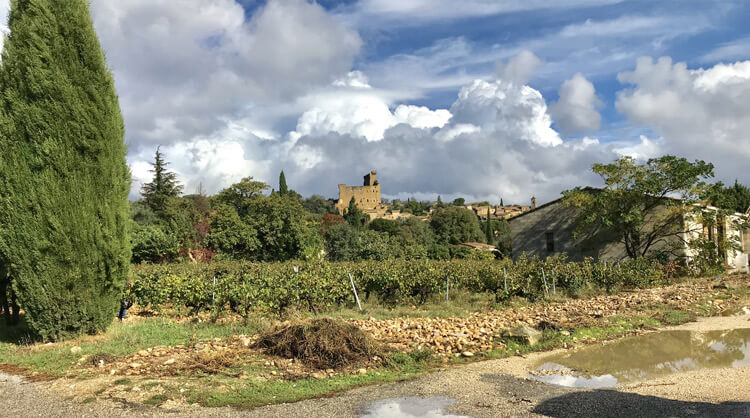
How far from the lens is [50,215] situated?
898cm

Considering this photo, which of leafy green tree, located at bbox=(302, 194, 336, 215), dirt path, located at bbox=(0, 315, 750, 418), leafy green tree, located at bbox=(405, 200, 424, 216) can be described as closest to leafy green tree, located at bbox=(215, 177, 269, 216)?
dirt path, located at bbox=(0, 315, 750, 418)

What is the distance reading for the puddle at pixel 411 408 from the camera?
5.62 meters

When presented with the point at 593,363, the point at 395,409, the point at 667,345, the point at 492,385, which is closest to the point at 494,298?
the point at 667,345

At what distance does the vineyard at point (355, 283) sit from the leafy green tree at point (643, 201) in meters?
2.50

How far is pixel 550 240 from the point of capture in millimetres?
26828

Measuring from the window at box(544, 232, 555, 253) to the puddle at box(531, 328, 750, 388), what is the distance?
15.6m

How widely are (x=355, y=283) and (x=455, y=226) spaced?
5232 cm

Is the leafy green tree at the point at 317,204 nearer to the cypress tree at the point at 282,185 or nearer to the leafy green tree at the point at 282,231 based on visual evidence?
the cypress tree at the point at 282,185

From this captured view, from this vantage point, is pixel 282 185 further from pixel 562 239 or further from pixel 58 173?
pixel 58 173

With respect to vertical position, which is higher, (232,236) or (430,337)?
(232,236)

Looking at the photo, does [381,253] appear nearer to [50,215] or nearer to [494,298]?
[494,298]

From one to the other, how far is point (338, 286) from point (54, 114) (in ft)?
27.4

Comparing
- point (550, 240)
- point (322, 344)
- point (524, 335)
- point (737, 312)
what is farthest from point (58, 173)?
point (550, 240)

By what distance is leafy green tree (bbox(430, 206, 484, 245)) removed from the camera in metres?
65.8
